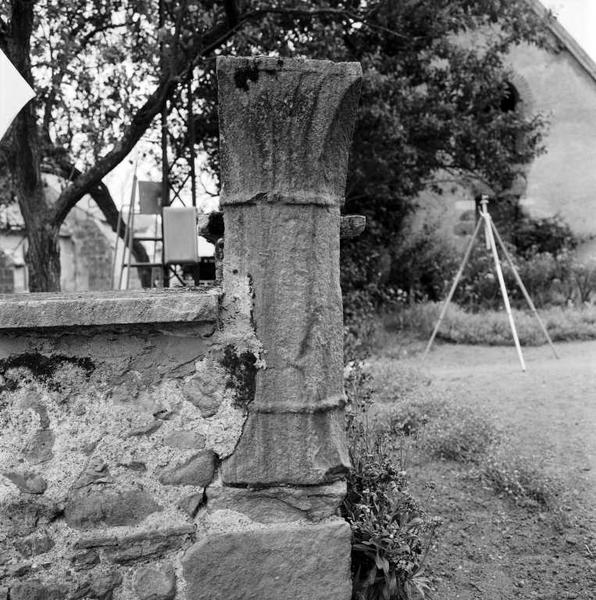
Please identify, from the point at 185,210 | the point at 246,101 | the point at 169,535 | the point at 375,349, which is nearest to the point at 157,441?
the point at 169,535

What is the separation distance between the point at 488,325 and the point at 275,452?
21.5 feet

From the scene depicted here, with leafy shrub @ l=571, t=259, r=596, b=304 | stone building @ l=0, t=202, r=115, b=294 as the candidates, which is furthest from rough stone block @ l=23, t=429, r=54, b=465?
stone building @ l=0, t=202, r=115, b=294

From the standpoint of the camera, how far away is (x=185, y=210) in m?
6.93

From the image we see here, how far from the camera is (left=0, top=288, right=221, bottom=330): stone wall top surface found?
193cm

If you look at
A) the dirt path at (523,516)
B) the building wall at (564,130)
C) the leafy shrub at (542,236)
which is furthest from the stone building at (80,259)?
the dirt path at (523,516)

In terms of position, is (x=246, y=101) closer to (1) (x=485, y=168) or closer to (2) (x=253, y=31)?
(2) (x=253, y=31)

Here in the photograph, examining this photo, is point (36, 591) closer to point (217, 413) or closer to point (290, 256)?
point (217, 413)

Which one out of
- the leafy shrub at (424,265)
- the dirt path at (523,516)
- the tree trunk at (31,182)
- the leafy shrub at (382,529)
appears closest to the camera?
the leafy shrub at (382,529)

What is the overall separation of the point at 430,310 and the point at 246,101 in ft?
23.5

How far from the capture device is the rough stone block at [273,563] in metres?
2.06

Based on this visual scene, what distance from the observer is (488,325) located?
8.15m

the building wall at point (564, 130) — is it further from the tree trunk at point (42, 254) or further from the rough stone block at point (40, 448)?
the rough stone block at point (40, 448)

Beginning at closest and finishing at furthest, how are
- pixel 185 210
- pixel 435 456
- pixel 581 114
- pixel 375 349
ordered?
pixel 435 456
pixel 185 210
pixel 375 349
pixel 581 114

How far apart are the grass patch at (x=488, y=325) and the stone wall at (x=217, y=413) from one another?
19.3ft
